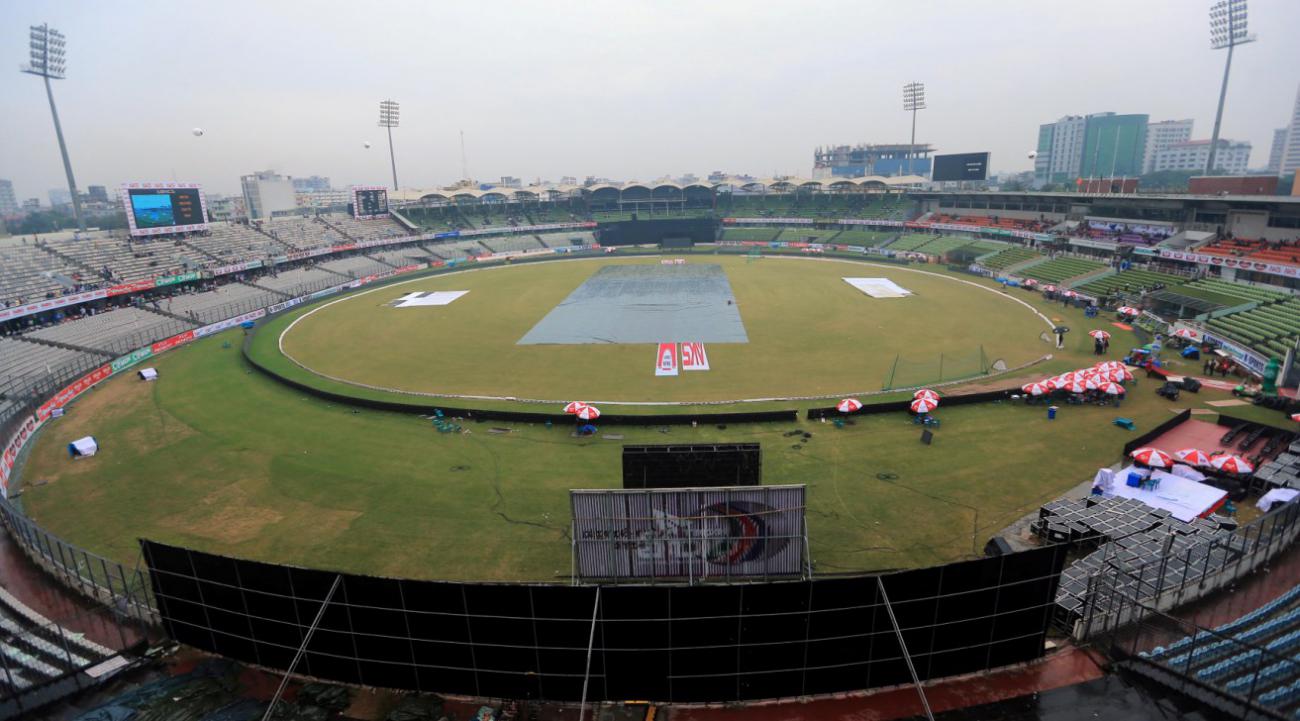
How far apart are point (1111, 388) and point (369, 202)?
94.7 metres

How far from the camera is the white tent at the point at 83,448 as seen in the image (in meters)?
26.0

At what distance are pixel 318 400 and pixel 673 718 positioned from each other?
27309mm

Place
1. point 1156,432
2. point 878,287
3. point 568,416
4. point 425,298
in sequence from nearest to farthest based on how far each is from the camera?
Answer: point 1156,432 < point 568,416 < point 878,287 < point 425,298

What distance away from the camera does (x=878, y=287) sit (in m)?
62.4

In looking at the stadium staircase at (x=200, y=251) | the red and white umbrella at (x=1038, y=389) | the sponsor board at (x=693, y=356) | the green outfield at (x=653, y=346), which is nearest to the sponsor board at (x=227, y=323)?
the green outfield at (x=653, y=346)

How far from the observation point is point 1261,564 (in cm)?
1556

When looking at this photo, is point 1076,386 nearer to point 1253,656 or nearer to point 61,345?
point 1253,656

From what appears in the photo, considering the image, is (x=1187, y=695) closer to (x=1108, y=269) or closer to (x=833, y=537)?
(x=833, y=537)

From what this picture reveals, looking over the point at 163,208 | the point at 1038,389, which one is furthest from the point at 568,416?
the point at 163,208

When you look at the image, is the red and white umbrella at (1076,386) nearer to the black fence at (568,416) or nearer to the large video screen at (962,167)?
the black fence at (568,416)

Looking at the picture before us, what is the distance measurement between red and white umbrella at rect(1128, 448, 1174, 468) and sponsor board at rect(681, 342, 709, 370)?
2043 centimetres

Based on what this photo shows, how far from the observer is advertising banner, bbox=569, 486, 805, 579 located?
16.1m

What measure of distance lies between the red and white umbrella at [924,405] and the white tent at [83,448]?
3502cm

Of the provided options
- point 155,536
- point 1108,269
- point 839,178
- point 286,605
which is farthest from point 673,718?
point 839,178
